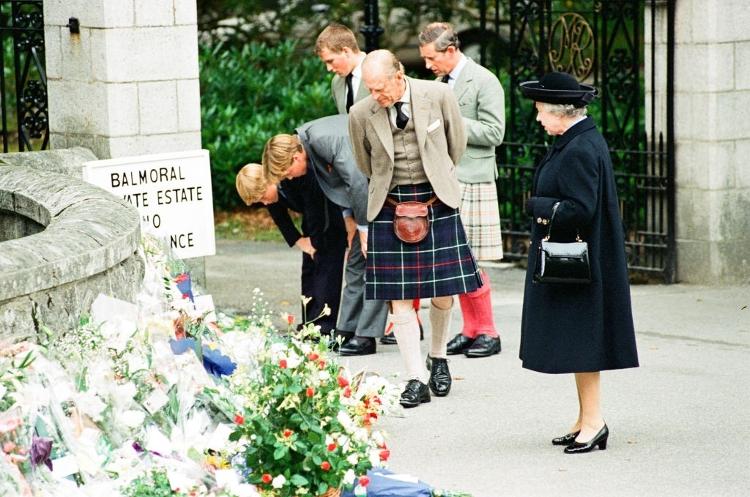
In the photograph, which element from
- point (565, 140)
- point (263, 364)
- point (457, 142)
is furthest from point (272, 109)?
point (263, 364)

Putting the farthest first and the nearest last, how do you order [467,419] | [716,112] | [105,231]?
[716,112], [467,419], [105,231]

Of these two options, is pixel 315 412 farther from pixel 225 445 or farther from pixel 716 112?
pixel 716 112

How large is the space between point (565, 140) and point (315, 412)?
1.94 m

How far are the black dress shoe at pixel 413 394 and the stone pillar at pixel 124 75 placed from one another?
2509 millimetres

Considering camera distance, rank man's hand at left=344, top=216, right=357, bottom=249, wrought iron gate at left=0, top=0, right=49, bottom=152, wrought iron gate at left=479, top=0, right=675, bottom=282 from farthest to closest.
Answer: wrought iron gate at left=479, top=0, right=675, bottom=282 → wrought iron gate at left=0, top=0, right=49, bottom=152 → man's hand at left=344, top=216, right=357, bottom=249

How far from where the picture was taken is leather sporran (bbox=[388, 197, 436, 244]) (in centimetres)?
686

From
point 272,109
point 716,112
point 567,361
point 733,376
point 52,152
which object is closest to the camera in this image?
point 567,361

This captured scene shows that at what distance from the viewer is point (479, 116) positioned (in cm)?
812

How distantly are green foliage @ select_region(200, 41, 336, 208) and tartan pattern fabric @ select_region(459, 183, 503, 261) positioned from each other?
7004 millimetres

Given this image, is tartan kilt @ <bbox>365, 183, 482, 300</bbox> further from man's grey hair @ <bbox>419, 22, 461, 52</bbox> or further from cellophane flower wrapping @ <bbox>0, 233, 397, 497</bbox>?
cellophane flower wrapping @ <bbox>0, 233, 397, 497</bbox>

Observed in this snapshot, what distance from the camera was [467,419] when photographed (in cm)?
679

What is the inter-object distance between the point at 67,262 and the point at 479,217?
3547 millimetres

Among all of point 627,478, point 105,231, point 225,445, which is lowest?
point 627,478

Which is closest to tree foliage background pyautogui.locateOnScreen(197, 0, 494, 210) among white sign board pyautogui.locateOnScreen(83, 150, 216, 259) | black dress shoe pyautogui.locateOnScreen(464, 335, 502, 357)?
white sign board pyautogui.locateOnScreen(83, 150, 216, 259)
